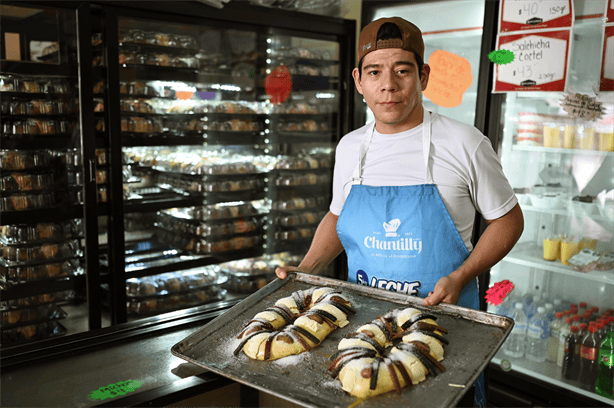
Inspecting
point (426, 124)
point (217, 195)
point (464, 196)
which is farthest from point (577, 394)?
point (217, 195)

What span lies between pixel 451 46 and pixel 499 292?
181cm

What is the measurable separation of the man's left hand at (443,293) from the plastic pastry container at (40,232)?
100 inches

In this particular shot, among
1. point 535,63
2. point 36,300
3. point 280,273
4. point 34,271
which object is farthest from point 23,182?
point 535,63

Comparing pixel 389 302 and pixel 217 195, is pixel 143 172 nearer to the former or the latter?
pixel 217 195

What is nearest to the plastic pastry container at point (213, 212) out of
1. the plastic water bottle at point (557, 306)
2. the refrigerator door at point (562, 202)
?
the refrigerator door at point (562, 202)

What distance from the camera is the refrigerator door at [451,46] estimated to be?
11.3 feet

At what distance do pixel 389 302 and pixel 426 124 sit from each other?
0.67 m

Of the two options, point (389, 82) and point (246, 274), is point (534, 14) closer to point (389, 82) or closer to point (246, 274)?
point (389, 82)

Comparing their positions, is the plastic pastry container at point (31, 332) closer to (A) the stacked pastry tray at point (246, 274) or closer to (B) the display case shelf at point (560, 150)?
A: (A) the stacked pastry tray at point (246, 274)

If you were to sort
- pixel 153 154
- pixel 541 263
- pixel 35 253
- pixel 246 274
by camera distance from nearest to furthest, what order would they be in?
1. pixel 541 263
2. pixel 35 253
3. pixel 153 154
4. pixel 246 274

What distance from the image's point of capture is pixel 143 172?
372cm

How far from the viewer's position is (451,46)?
12.2ft

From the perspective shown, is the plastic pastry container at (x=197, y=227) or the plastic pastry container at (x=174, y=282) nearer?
the plastic pastry container at (x=174, y=282)

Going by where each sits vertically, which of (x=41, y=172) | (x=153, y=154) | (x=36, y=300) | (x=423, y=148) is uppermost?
(x=423, y=148)
